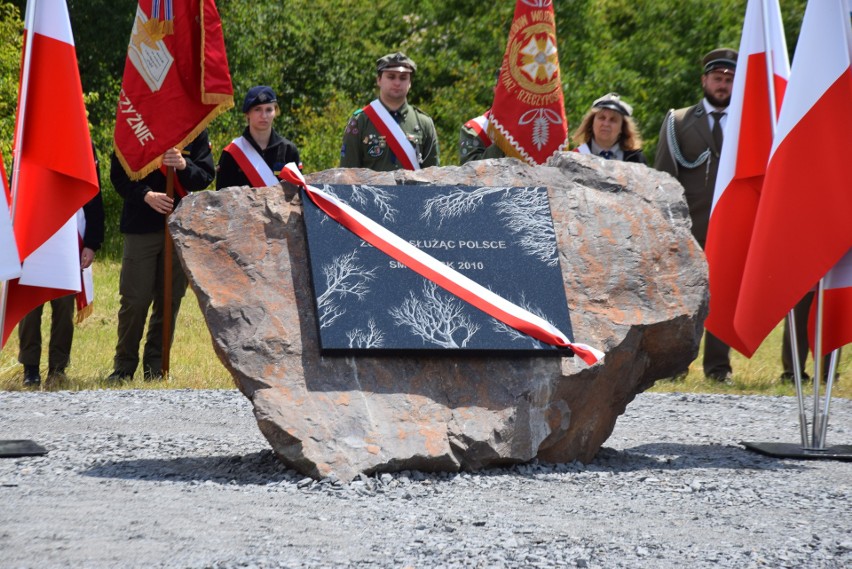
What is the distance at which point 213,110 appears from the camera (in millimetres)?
7723

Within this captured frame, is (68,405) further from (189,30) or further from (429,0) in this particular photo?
(429,0)

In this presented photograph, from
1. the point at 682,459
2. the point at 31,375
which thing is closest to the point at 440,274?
the point at 682,459

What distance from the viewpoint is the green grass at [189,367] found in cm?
820

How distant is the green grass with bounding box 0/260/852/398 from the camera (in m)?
8.20

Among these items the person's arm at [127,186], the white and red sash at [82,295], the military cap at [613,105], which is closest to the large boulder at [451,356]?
the military cap at [613,105]

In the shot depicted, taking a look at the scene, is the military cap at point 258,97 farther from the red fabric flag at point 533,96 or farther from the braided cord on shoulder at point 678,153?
the braided cord on shoulder at point 678,153

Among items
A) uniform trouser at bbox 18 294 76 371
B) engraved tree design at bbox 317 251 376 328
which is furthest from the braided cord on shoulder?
uniform trouser at bbox 18 294 76 371

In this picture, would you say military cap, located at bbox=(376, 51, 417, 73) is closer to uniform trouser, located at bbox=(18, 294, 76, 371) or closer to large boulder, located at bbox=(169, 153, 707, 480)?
large boulder, located at bbox=(169, 153, 707, 480)

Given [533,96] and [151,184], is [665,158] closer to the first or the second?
[533,96]

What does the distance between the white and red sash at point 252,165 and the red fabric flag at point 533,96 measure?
1.68m

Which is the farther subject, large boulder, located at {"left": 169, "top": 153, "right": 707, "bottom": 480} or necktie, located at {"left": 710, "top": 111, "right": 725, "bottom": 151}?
necktie, located at {"left": 710, "top": 111, "right": 725, "bottom": 151}

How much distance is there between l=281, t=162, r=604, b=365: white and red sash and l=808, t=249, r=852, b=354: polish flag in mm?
1341

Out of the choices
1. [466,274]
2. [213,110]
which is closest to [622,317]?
[466,274]

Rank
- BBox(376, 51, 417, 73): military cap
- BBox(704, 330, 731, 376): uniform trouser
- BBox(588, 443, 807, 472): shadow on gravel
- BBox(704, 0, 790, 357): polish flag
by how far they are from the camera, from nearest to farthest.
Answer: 1. BBox(588, 443, 807, 472): shadow on gravel
2. BBox(704, 0, 790, 357): polish flag
3. BBox(376, 51, 417, 73): military cap
4. BBox(704, 330, 731, 376): uniform trouser
